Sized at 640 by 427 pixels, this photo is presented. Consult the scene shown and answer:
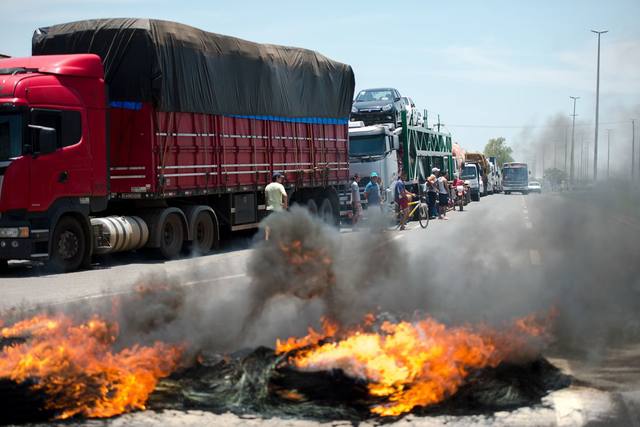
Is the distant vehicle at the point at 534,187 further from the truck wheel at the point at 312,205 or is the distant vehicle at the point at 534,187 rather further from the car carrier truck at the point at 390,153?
the truck wheel at the point at 312,205

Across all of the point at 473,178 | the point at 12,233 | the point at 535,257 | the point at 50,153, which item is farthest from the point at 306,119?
the point at 473,178

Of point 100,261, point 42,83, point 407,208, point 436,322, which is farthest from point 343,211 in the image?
point 436,322

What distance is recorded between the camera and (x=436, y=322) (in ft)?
23.8

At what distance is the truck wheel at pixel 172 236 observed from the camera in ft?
60.2

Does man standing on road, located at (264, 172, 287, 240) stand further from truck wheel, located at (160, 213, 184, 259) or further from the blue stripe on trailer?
the blue stripe on trailer

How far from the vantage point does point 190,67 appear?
19141 mm

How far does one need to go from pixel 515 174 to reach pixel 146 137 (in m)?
66.9

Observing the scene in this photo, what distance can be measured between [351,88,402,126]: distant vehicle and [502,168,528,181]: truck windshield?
49.4 meters

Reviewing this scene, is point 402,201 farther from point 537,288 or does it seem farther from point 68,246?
point 537,288

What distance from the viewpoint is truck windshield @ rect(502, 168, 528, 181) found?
80.6 meters

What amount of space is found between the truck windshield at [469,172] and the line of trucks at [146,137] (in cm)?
3519

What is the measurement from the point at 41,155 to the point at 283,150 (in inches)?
349

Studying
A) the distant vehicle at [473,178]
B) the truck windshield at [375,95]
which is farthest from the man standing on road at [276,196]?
the distant vehicle at [473,178]

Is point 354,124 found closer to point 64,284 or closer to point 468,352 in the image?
point 64,284
